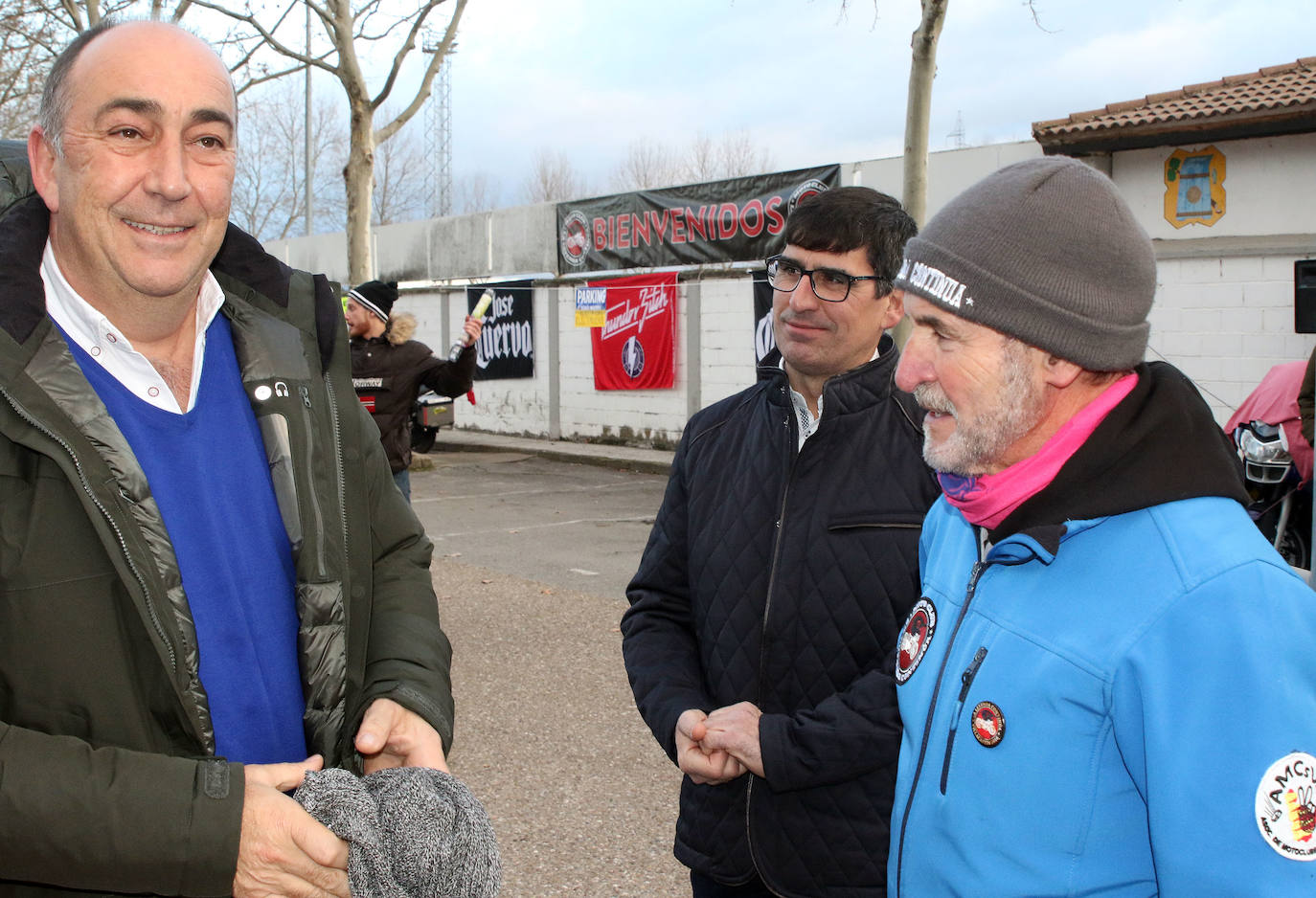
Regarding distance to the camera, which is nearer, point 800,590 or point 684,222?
point 800,590

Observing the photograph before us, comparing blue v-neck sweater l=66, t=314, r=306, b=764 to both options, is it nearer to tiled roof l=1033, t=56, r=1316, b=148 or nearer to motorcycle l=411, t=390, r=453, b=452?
motorcycle l=411, t=390, r=453, b=452

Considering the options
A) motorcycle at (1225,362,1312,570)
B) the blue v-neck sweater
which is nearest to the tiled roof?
motorcycle at (1225,362,1312,570)

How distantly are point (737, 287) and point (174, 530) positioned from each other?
45.9 ft

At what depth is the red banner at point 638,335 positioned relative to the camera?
16.3 meters

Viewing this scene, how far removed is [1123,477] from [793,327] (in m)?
1.22

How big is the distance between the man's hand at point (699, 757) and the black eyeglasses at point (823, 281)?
978 mm

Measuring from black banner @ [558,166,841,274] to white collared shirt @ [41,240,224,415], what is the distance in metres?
12.5

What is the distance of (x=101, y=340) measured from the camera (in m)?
1.84

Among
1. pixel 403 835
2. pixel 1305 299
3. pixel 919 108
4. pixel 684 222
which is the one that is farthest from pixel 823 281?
pixel 684 222

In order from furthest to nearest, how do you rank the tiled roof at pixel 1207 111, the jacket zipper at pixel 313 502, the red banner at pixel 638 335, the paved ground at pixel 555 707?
the red banner at pixel 638 335
the tiled roof at pixel 1207 111
the paved ground at pixel 555 707
the jacket zipper at pixel 313 502

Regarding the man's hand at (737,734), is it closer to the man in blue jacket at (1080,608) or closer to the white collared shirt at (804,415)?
the man in blue jacket at (1080,608)

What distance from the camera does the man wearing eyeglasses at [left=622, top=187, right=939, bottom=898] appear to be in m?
2.25

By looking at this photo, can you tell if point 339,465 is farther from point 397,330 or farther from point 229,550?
point 397,330

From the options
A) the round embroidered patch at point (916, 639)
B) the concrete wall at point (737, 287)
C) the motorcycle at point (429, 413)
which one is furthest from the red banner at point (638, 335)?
the round embroidered patch at point (916, 639)
